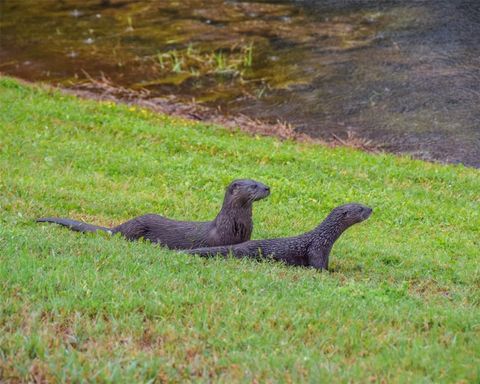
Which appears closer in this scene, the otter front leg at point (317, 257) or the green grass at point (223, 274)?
the green grass at point (223, 274)

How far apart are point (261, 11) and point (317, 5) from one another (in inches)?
60.8

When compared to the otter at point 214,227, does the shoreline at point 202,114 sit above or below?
below

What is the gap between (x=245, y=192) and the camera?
317 inches

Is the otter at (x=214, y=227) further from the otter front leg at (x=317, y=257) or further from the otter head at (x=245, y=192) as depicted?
the otter front leg at (x=317, y=257)

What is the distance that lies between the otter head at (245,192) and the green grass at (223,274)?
0.82 metres

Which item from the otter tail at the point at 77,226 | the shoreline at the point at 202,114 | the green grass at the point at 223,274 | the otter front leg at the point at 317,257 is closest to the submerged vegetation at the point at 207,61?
the shoreline at the point at 202,114

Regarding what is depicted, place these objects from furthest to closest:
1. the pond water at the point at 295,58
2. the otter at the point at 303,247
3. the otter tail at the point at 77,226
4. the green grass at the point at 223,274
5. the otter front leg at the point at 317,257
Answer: the pond water at the point at 295,58
the otter tail at the point at 77,226
the otter front leg at the point at 317,257
the otter at the point at 303,247
the green grass at the point at 223,274

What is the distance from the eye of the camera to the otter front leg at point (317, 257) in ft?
25.2

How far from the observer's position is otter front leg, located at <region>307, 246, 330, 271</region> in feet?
25.2

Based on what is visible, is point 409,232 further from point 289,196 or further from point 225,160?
point 225,160

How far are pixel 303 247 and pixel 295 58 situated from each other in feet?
38.2

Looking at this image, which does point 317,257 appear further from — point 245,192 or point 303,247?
point 245,192

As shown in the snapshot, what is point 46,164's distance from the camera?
11516 millimetres

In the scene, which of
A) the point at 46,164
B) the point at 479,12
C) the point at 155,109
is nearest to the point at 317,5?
the point at 479,12
